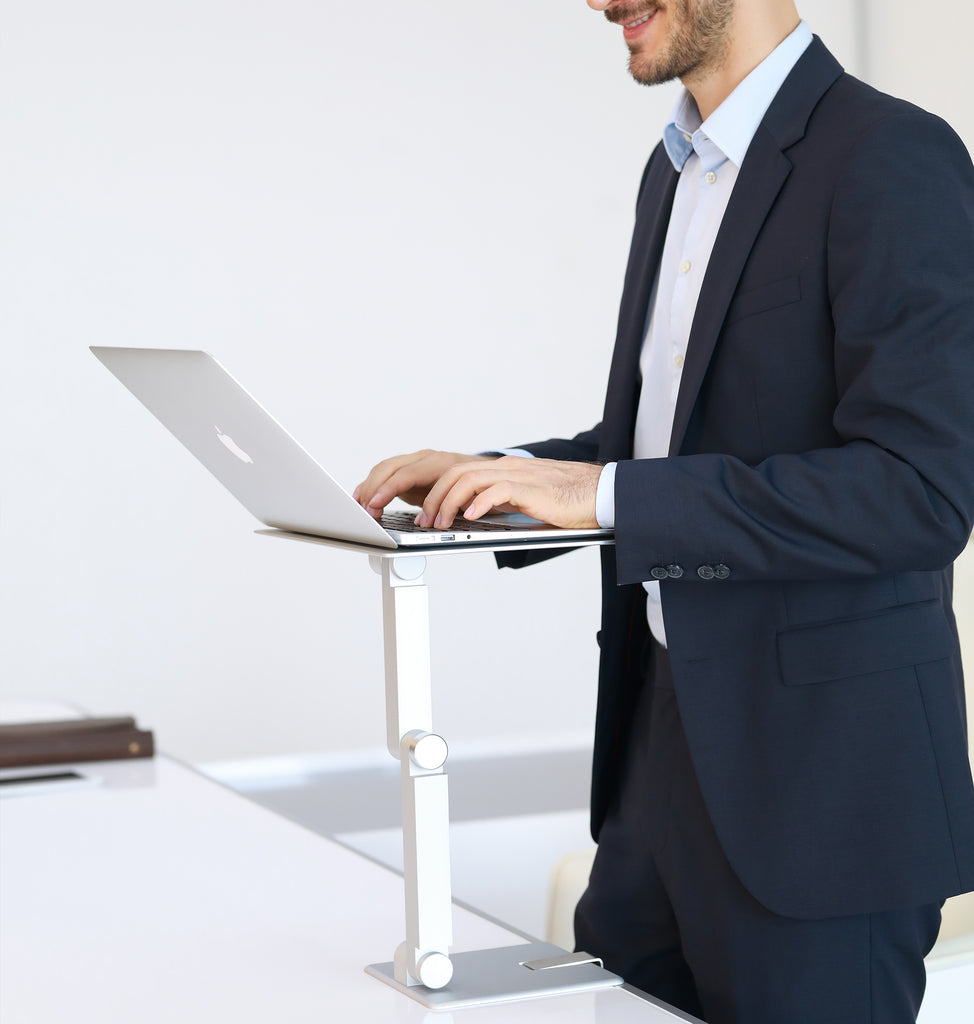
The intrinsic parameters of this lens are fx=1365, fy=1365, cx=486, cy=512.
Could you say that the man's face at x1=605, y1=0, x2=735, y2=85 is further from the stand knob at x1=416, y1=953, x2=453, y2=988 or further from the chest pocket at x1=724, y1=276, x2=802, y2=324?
the stand knob at x1=416, y1=953, x2=453, y2=988

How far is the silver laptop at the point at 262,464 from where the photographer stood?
1029 mm

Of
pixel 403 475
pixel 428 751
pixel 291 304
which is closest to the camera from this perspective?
pixel 428 751

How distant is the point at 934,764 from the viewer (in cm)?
127

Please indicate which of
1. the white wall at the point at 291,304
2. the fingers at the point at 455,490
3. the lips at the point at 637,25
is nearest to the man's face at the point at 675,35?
the lips at the point at 637,25

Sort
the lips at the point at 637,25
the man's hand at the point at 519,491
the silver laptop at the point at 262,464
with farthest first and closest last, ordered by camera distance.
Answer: the lips at the point at 637,25 → the man's hand at the point at 519,491 → the silver laptop at the point at 262,464

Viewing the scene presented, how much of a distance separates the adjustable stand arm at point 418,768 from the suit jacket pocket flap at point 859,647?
0.38 m

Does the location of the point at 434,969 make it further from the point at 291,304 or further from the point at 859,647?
the point at 291,304

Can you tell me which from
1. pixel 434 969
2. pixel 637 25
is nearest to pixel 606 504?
pixel 434 969

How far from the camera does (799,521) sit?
1.18m

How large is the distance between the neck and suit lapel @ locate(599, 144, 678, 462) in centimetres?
17

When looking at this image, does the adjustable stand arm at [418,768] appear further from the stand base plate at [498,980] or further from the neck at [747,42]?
the neck at [747,42]

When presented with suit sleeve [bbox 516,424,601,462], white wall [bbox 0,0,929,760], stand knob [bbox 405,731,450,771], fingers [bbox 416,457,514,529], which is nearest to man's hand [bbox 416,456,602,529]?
fingers [bbox 416,457,514,529]

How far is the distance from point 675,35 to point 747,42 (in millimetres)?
77

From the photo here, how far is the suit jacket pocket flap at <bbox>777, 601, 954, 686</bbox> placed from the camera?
1.28 metres
